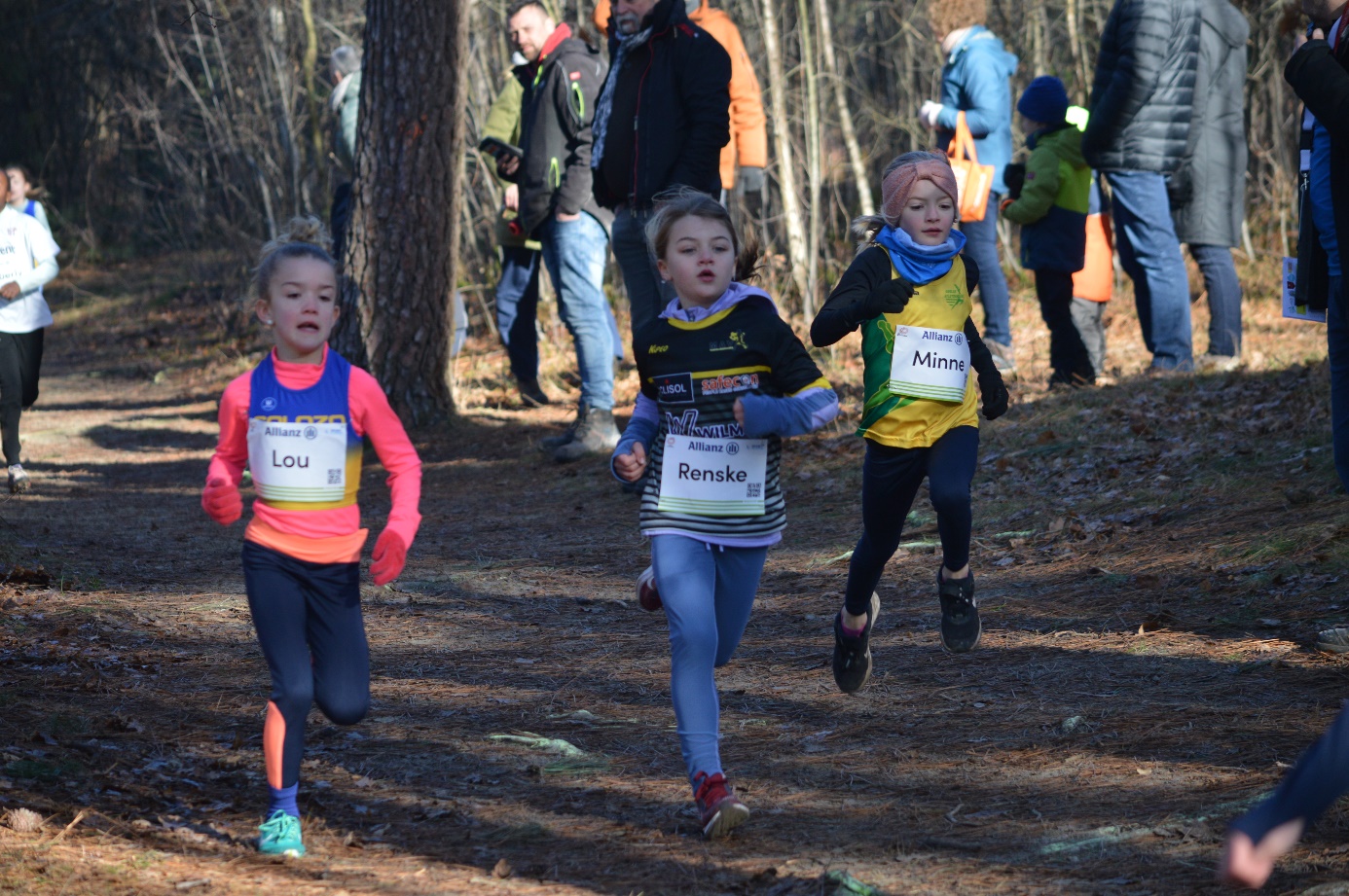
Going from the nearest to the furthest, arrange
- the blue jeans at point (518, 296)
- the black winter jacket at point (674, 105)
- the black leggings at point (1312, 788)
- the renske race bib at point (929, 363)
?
the black leggings at point (1312, 788) → the renske race bib at point (929, 363) → the black winter jacket at point (674, 105) → the blue jeans at point (518, 296)

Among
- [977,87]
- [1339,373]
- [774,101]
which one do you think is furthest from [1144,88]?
[774,101]

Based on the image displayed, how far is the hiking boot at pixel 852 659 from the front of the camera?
187 inches

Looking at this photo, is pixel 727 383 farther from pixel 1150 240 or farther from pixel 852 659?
pixel 1150 240

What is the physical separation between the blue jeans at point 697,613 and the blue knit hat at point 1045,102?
22.6 feet

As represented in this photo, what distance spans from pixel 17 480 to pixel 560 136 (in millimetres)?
4484

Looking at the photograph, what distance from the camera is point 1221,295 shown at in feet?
31.2

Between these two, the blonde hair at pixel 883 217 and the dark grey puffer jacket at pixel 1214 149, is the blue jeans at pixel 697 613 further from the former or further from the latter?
the dark grey puffer jacket at pixel 1214 149

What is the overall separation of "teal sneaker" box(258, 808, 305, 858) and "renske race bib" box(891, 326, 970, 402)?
2.41m

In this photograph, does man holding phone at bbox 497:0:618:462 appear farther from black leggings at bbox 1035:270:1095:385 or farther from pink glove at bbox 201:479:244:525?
pink glove at bbox 201:479:244:525

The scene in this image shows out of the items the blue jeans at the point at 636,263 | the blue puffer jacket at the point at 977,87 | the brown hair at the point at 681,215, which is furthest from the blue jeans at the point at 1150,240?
the brown hair at the point at 681,215

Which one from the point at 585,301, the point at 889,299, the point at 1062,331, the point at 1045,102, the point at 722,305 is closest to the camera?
the point at 722,305

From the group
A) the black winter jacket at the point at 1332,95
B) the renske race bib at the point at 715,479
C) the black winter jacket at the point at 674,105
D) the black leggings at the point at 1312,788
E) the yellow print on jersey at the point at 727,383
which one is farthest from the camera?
the black winter jacket at the point at 674,105

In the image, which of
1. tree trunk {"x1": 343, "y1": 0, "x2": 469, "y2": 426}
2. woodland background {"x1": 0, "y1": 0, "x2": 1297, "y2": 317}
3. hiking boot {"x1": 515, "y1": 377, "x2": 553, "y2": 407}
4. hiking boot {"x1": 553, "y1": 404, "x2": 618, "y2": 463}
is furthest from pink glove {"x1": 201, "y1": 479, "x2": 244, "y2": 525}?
hiking boot {"x1": 515, "y1": 377, "x2": 553, "y2": 407}

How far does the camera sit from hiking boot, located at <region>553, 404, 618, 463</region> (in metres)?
9.65
